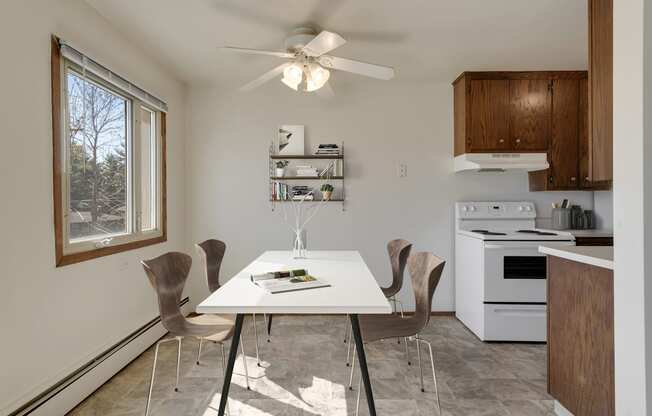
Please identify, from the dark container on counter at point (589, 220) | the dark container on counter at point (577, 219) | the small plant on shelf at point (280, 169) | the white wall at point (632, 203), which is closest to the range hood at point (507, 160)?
the dark container on counter at point (577, 219)

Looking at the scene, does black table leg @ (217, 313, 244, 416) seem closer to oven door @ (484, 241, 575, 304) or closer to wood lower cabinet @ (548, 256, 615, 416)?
wood lower cabinet @ (548, 256, 615, 416)

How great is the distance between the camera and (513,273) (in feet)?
10.5

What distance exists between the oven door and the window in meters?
2.85

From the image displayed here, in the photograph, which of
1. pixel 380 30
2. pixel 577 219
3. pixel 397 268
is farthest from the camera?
pixel 577 219

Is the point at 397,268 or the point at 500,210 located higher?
the point at 500,210

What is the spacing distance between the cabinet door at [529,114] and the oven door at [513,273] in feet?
3.17

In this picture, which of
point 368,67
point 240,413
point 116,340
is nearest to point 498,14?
point 368,67

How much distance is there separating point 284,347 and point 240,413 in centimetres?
98

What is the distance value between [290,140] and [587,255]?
281 cm

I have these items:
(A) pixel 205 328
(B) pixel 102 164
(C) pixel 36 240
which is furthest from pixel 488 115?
(C) pixel 36 240

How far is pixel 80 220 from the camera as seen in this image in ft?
7.77

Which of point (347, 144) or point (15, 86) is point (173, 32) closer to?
point (15, 86)

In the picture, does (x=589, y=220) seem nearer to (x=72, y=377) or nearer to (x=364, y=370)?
(x=364, y=370)

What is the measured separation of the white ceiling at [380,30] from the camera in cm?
235
